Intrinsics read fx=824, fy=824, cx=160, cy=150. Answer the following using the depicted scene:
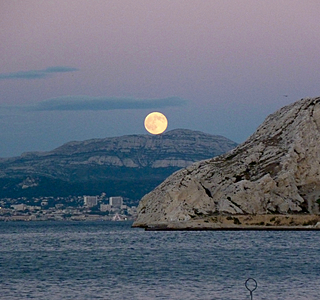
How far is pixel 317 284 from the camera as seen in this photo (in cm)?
5531

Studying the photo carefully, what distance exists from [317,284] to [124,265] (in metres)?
→ 22.4

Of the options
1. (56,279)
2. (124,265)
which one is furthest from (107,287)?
(124,265)

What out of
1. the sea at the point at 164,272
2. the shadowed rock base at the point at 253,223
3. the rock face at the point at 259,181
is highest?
the rock face at the point at 259,181

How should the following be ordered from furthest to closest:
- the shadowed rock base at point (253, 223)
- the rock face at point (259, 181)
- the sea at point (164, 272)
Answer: the rock face at point (259, 181) → the shadowed rock base at point (253, 223) → the sea at point (164, 272)

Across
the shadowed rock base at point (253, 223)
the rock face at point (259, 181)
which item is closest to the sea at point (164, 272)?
the shadowed rock base at point (253, 223)

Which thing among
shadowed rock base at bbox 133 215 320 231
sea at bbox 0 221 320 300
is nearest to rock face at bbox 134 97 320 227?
shadowed rock base at bbox 133 215 320 231

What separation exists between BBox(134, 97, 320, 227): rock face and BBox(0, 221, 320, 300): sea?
4611cm

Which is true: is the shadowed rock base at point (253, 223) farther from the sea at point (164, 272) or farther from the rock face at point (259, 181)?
the sea at point (164, 272)

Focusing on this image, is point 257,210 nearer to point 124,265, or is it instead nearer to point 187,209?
point 187,209

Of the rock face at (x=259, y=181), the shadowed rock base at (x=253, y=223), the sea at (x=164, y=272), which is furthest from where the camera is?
the rock face at (x=259, y=181)

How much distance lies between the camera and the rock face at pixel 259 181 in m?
150

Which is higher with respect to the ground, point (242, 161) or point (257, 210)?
point (242, 161)

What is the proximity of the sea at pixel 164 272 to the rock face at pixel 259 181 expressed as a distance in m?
46.1

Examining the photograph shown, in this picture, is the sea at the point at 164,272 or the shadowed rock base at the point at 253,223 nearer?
the sea at the point at 164,272
